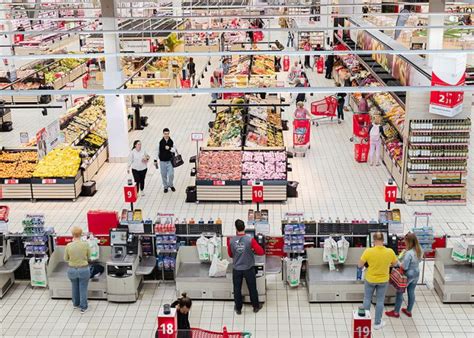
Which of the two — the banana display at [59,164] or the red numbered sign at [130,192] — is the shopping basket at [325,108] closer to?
the banana display at [59,164]

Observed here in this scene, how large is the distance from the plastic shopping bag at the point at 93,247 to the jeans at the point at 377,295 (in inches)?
152

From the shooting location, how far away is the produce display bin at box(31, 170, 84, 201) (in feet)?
41.8

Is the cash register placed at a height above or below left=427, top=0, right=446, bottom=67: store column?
below

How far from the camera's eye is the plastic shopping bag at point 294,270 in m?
9.09

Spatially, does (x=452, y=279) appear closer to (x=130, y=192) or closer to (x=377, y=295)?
(x=377, y=295)

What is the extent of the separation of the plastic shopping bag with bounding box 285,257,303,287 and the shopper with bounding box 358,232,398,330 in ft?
4.00

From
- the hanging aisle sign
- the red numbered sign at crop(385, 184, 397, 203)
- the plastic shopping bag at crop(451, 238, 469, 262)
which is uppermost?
the hanging aisle sign

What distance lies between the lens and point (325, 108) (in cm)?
1872

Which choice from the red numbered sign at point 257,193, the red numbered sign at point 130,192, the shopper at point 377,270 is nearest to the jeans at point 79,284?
the red numbered sign at point 130,192

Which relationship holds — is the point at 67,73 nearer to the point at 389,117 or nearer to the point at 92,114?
the point at 92,114

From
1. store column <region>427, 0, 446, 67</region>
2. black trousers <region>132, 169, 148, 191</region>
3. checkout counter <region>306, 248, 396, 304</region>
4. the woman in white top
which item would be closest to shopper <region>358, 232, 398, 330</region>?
checkout counter <region>306, 248, 396, 304</region>

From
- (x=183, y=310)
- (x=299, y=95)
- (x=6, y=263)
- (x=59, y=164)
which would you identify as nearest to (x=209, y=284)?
(x=183, y=310)

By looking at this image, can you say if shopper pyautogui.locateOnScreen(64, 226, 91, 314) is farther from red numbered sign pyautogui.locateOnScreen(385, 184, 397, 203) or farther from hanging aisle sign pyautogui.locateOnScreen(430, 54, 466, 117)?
hanging aisle sign pyautogui.locateOnScreen(430, 54, 466, 117)

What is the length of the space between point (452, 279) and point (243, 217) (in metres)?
4.24
